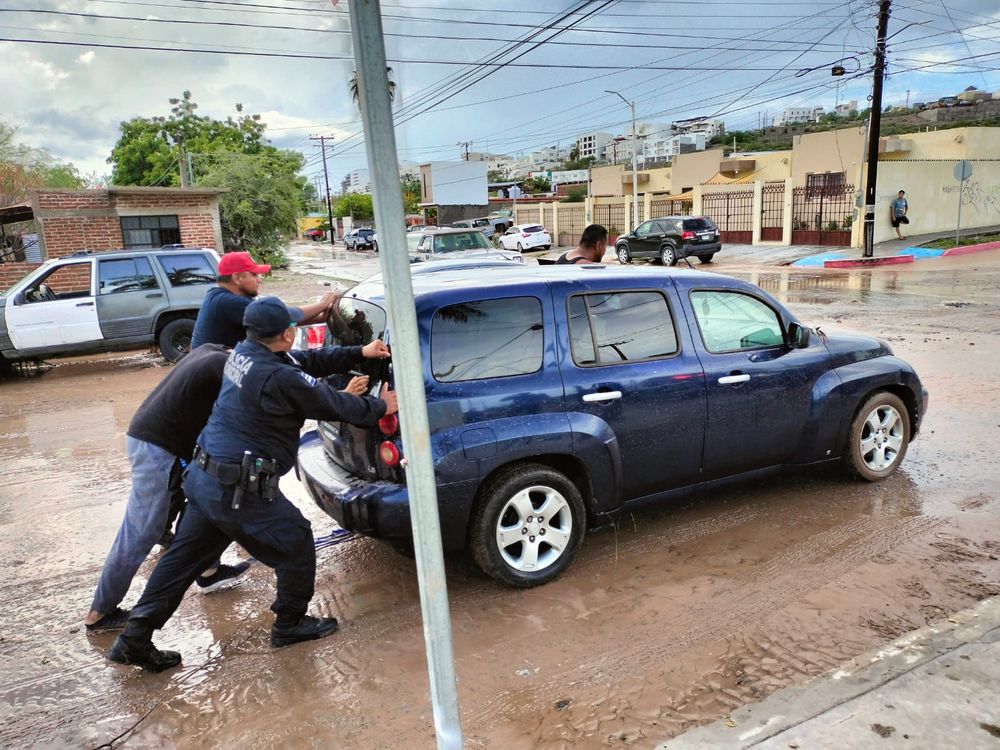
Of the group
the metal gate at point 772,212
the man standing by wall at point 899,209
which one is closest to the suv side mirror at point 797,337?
the man standing by wall at point 899,209

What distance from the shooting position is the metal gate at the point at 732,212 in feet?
106

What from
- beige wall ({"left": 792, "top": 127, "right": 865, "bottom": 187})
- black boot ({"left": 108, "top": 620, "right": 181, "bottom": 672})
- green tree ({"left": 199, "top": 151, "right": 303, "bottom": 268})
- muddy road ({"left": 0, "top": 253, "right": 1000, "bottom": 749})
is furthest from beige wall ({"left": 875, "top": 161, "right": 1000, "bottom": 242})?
black boot ({"left": 108, "top": 620, "right": 181, "bottom": 672})

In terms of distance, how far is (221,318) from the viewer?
438cm

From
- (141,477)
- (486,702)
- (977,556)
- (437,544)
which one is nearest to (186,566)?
(141,477)

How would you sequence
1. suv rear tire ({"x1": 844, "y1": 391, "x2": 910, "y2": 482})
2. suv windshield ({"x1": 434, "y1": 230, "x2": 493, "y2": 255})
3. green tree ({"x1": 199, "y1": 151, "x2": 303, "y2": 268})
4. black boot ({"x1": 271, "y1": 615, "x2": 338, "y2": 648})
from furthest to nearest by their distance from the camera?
1. green tree ({"x1": 199, "y1": 151, "x2": 303, "y2": 268})
2. suv windshield ({"x1": 434, "y1": 230, "x2": 493, "y2": 255})
3. suv rear tire ({"x1": 844, "y1": 391, "x2": 910, "y2": 482})
4. black boot ({"x1": 271, "y1": 615, "x2": 338, "y2": 648})

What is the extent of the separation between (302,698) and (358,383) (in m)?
1.47

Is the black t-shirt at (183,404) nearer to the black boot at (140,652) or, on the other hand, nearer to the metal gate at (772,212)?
the black boot at (140,652)

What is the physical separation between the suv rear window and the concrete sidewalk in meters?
23.3

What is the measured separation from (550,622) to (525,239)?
117ft

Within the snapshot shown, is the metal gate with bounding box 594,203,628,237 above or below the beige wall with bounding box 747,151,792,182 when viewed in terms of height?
below

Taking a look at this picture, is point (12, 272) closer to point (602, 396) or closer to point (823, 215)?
point (602, 396)

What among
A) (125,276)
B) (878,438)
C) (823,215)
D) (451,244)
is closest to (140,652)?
(878,438)

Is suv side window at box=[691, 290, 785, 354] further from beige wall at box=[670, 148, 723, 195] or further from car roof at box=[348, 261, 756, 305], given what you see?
beige wall at box=[670, 148, 723, 195]

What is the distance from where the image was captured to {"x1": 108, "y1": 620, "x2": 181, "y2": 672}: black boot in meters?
3.44
